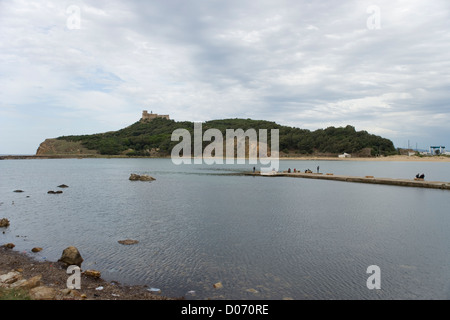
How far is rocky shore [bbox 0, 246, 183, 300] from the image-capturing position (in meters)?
9.11

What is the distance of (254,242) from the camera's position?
54.3 feet

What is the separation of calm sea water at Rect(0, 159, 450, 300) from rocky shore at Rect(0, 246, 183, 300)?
686 mm

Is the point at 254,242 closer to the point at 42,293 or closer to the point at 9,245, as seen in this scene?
the point at 42,293

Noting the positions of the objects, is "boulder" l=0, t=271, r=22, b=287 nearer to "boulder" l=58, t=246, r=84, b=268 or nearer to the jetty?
"boulder" l=58, t=246, r=84, b=268

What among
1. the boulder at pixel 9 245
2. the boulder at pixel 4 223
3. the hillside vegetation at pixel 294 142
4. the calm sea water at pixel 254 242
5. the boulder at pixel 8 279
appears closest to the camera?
the boulder at pixel 8 279

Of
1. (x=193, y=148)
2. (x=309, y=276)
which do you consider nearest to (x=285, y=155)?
(x=193, y=148)

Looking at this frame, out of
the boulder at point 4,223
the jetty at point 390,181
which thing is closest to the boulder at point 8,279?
the boulder at point 4,223

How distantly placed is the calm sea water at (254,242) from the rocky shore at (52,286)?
69 cm

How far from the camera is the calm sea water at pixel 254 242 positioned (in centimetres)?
1118

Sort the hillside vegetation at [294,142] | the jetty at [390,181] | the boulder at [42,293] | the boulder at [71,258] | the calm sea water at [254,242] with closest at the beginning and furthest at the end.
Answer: the boulder at [42,293]
the calm sea water at [254,242]
the boulder at [71,258]
the jetty at [390,181]
the hillside vegetation at [294,142]

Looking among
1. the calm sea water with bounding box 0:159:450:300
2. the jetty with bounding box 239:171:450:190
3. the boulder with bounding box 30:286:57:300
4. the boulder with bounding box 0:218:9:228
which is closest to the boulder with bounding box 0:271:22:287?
the boulder with bounding box 30:286:57:300

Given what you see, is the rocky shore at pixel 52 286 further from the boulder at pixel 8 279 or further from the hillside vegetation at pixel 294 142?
the hillside vegetation at pixel 294 142
